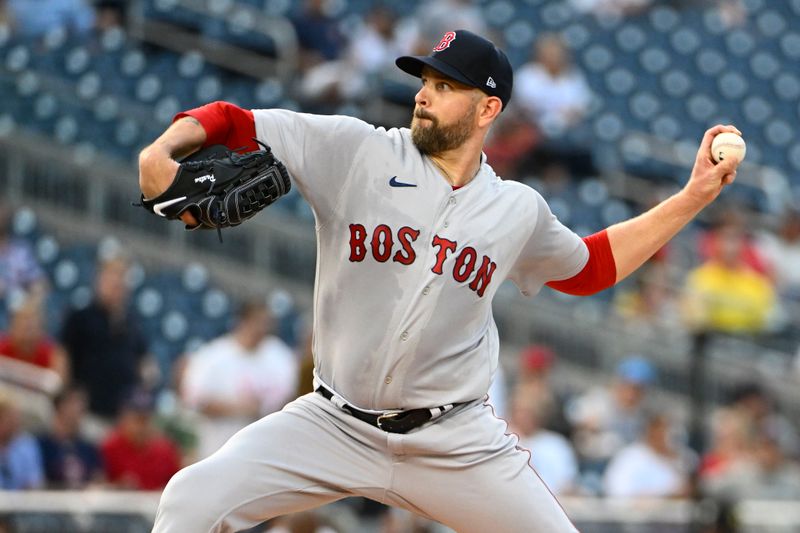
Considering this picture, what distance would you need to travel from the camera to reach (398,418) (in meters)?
4.16

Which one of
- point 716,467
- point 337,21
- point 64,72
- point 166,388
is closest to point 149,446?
point 166,388

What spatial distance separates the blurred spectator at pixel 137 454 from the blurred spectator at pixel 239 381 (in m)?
0.21

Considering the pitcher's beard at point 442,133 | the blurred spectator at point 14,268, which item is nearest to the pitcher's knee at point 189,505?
the pitcher's beard at point 442,133

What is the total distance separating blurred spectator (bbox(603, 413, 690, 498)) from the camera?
27.5ft

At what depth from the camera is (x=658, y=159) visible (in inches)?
489

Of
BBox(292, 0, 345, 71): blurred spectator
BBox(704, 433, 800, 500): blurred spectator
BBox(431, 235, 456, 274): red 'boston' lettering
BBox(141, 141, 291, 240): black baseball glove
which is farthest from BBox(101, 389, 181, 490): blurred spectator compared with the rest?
BBox(292, 0, 345, 71): blurred spectator

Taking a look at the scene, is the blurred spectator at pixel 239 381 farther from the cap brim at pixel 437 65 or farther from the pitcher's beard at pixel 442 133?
the cap brim at pixel 437 65

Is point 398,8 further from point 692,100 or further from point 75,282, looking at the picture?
point 75,282

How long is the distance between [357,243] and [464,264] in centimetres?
31

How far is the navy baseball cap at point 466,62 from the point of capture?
413 cm

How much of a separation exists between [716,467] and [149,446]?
329 centimetres

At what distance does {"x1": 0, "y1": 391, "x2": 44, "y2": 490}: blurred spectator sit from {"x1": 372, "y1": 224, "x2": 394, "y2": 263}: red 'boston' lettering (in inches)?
141

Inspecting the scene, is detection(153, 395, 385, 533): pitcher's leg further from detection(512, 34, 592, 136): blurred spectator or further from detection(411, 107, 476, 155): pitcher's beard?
detection(512, 34, 592, 136): blurred spectator

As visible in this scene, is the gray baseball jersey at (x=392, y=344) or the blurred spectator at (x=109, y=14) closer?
the gray baseball jersey at (x=392, y=344)
